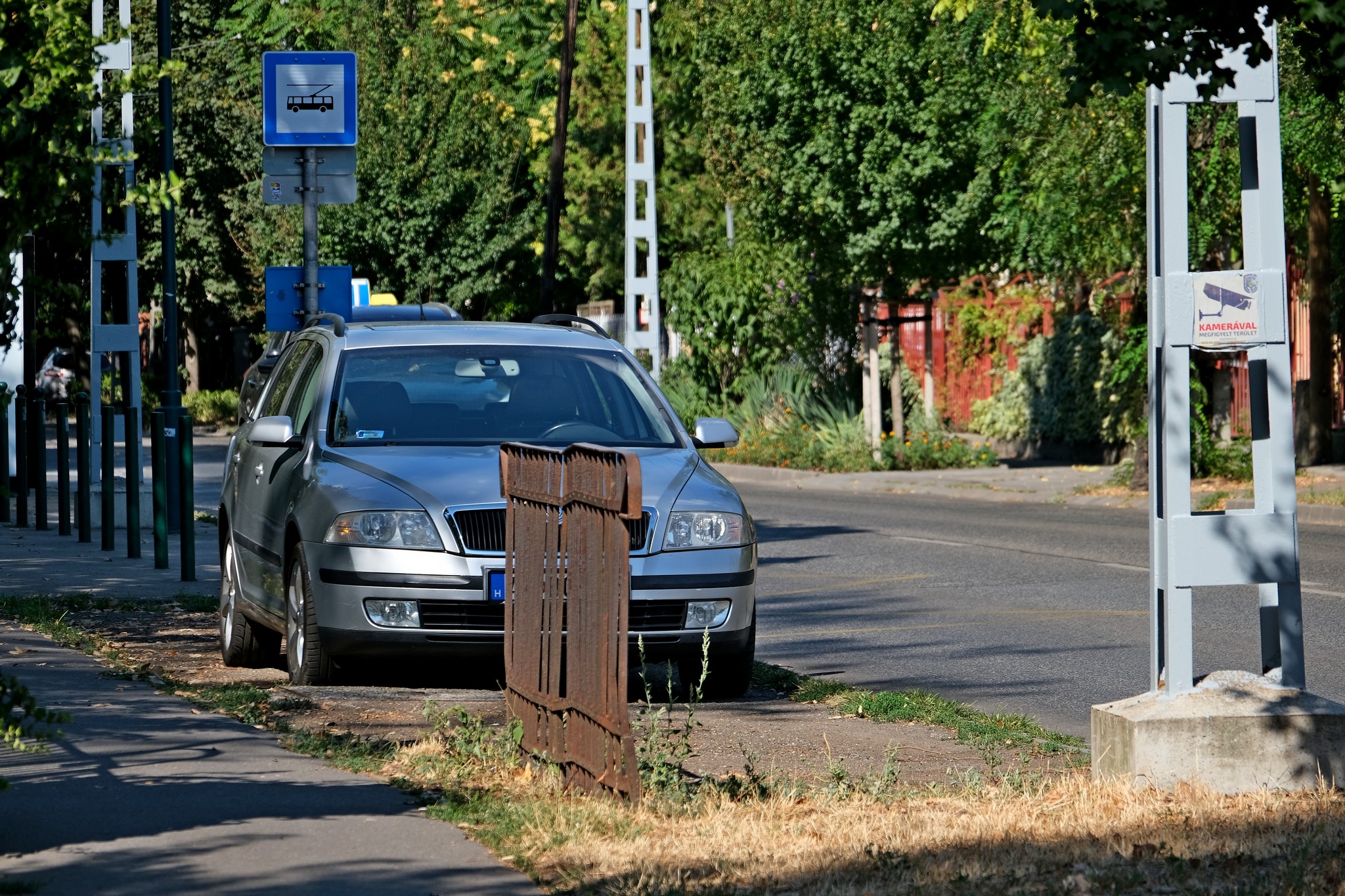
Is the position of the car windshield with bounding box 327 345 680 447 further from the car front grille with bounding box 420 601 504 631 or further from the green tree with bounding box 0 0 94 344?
the green tree with bounding box 0 0 94 344

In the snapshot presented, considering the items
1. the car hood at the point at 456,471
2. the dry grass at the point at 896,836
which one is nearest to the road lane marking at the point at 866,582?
the car hood at the point at 456,471

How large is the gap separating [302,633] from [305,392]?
1.69 m

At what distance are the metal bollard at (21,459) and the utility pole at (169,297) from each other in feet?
4.00

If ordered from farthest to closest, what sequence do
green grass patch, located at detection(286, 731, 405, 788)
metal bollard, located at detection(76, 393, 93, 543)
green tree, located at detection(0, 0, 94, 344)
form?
1. metal bollard, located at detection(76, 393, 93, 543)
2. green grass patch, located at detection(286, 731, 405, 788)
3. green tree, located at detection(0, 0, 94, 344)

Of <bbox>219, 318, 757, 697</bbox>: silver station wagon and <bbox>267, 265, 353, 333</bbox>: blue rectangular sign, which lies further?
<bbox>267, 265, 353, 333</bbox>: blue rectangular sign

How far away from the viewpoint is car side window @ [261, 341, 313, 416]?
9.98 m

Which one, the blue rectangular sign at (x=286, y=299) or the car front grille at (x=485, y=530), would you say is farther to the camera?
the blue rectangular sign at (x=286, y=299)

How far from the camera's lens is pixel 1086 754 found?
6883 mm

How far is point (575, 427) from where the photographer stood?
8.89m

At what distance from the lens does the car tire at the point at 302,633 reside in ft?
26.3

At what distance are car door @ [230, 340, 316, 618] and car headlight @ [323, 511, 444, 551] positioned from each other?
0.69m

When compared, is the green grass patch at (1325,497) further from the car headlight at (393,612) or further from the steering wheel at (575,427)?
the car headlight at (393,612)

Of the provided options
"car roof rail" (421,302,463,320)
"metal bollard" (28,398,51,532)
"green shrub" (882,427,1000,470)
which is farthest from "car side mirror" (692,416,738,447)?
"green shrub" (882,427,1000,470)

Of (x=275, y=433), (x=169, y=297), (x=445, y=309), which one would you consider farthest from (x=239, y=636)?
(x=169, y=297)
